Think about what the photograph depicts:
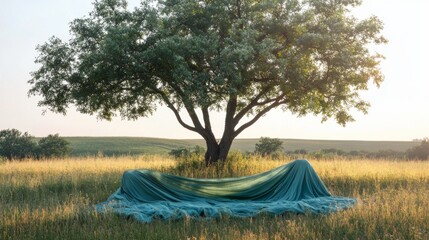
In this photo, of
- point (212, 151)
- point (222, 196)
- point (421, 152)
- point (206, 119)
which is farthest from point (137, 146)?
point (222, 196)

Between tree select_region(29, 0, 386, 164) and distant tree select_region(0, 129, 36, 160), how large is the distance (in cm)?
1866

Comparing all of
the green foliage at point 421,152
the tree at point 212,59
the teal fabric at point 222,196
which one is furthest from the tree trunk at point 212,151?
the green foliage at point 421,152

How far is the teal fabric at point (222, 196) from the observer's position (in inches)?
446

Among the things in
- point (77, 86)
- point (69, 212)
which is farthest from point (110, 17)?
point (69, 212)

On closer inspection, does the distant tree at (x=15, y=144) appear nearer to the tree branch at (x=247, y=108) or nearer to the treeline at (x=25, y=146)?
the treeline at (x=25, y=146)

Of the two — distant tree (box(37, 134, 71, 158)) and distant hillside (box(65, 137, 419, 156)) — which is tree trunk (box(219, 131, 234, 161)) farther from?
distant hillside (box(65, 137, 419, 156))

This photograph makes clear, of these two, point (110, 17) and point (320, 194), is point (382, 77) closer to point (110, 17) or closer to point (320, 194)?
point (320, 194)

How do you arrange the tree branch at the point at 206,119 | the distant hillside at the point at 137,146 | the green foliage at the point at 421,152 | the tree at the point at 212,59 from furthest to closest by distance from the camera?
the distant hillside at the point at 137,146 < the green foliage at the point at 421,152 < the tree branch at the point at 206,119 < the tree at the point at 212,59

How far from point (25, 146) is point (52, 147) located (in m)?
2.05

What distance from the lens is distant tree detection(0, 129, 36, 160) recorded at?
38.4 meters

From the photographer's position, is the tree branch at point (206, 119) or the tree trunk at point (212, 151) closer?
the tree trunk at point (212, 151)

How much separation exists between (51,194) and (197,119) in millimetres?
7514

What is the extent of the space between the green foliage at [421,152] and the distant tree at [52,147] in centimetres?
2809

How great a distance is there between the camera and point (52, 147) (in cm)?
3894
